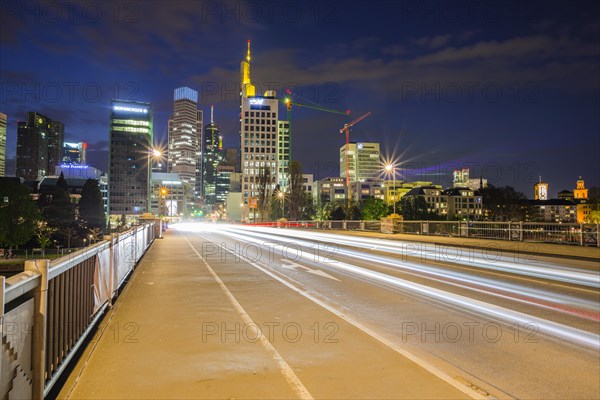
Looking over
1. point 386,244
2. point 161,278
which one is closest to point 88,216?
point 386,244

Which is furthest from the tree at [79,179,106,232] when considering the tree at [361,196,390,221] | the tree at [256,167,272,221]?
the tree at [361,196,390,221]

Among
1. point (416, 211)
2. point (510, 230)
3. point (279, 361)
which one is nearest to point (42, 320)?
point (279, 361)

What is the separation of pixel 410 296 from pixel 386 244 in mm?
16700

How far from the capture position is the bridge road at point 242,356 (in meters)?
4.96

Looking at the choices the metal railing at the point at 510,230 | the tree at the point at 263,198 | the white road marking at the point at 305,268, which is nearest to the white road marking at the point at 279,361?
the white road marking at the point at 305,268

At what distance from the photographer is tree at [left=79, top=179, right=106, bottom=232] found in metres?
99.7

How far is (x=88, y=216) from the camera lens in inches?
3942

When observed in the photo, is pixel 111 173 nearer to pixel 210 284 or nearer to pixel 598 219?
pixel 598 219

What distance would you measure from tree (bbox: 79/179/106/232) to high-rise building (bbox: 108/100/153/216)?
80.5 metres

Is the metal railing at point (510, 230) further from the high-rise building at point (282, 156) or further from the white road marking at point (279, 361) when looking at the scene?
the high-rise building at point (282, 156)

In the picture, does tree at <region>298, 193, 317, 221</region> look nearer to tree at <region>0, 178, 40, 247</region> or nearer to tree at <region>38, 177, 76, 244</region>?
tree at <region>38, 177, 76, 244</region>

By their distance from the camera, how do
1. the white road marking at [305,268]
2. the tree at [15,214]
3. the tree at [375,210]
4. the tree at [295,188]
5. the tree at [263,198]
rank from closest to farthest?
1. the white road marking at [305,268]
2. the tree at [15,214]
3. the tree at [295,188]
4. the tree at [375,210]
5. the tree at [263,198]

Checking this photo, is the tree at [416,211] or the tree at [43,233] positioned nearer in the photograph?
the tree at [43,233]

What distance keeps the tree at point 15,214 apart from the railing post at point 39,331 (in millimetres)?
84725
